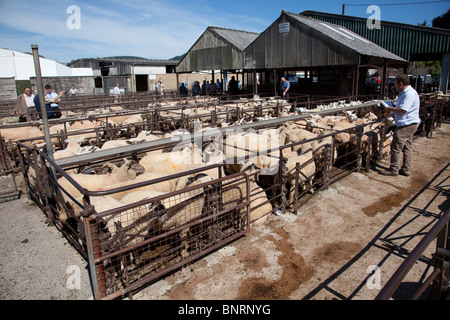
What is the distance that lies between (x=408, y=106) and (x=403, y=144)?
2.68 ft

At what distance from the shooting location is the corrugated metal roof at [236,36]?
24681 mm

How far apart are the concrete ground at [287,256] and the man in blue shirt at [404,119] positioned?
1083mm

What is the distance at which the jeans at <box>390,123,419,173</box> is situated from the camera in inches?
259

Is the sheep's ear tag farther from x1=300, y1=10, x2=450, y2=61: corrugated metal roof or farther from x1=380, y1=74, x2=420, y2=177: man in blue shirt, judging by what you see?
x1=300, y1=10, x2=450, y2=61: corrugated metal roof

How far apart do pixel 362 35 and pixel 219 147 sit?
25.6 meters

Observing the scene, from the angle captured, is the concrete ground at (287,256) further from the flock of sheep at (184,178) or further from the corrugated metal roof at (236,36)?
the corrugated metal roof at (236,36)

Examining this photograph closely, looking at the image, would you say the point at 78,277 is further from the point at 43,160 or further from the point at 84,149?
the point at 84,149

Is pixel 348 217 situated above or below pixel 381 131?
below

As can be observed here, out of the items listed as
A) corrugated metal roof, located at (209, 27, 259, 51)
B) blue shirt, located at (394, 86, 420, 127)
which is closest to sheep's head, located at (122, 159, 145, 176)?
blue shirt, located at (394, 86, 420, 127)

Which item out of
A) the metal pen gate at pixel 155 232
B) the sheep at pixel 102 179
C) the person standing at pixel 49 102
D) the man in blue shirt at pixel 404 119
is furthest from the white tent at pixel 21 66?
the man in blue shirt at pixel 404 119

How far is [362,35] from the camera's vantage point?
26.9m

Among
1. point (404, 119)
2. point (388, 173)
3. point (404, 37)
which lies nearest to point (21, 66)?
point (404, 37)

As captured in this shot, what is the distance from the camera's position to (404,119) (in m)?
6.50

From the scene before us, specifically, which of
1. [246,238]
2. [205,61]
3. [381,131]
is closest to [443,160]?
[381,131]
